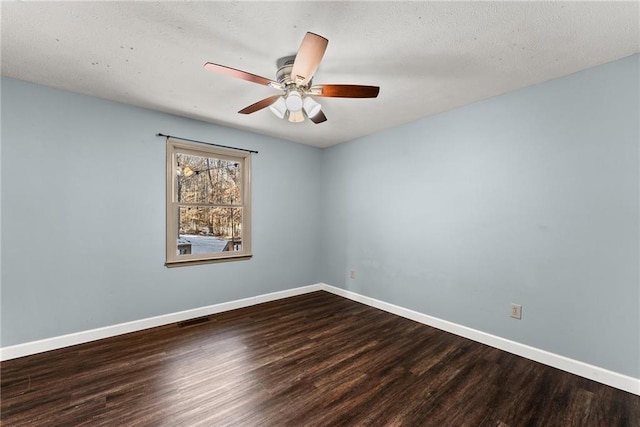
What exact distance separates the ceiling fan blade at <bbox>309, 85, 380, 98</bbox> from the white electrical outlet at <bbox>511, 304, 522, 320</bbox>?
2.26 meters

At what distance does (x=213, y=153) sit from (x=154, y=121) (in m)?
0.72

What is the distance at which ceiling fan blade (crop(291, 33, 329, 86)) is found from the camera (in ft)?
4.87

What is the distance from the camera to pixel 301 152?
4.38 m

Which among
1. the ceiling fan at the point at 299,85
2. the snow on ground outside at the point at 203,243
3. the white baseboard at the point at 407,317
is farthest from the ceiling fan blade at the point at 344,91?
the white baseboard at the point at 407,317

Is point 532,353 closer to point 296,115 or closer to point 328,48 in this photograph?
point 296,115

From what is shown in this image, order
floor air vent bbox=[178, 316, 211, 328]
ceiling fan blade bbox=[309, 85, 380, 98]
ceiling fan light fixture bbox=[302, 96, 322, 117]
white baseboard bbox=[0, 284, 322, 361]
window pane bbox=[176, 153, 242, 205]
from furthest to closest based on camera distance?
window pane bbox=[176, 153, 242, 205] → floor air vent bbox=[178, 316, 211, 328] → white baseboard bbox=[0, 284, 322, 361] → ceiling fan light fixture bbox=[302, 96, 322, 117] → ceiling fan blade bbox=[309, 85, 380, 98]

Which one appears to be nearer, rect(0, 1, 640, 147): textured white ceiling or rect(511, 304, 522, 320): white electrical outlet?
rect(0, 1, 640, 147): textured white ceiling

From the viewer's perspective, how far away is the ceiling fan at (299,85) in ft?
5.43

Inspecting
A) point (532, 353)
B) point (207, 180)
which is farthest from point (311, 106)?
point (532, 353)

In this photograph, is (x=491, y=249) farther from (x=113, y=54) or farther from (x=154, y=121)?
(x=154, y=121)

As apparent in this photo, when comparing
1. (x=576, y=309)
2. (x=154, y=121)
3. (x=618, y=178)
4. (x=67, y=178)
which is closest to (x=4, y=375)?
(x=67, y=178)

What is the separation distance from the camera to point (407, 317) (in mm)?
3336

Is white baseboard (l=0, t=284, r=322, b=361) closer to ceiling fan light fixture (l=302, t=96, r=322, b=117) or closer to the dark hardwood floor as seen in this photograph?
the dark hardwood floor

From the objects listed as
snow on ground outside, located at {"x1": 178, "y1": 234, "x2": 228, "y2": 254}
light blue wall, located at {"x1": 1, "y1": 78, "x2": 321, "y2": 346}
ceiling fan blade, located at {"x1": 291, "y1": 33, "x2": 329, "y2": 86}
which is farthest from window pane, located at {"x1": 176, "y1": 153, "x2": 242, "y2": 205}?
ceiling fan blade, located at {"x1": 291, "y1": 33, "x2": 329, "y2": 86}
